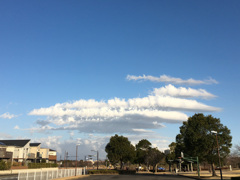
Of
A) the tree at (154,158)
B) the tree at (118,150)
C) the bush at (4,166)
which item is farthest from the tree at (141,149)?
the bush at (4,166)

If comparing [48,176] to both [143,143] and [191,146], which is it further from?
[143,143]

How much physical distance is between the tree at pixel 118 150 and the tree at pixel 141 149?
66.6 feet

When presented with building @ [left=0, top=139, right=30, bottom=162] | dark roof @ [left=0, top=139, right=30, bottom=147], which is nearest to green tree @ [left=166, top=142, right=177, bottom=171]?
building @ [left=0, top=139, right=30, bottom=162]

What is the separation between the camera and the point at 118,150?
320ft

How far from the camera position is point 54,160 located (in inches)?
4899

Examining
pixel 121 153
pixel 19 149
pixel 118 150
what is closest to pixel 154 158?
pixel 121 153

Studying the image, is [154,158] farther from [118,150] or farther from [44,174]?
[44,174]

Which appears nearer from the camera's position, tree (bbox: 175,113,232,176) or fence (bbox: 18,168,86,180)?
fence (bbox: 18,168,86,180)

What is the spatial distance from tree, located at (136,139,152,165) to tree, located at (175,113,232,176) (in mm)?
52873

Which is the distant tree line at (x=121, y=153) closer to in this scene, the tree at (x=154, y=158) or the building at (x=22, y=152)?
the tree at (x=154, y=158)

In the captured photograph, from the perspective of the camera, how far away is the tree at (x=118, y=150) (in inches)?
3839

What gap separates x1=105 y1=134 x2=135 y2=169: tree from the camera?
97.5 metres

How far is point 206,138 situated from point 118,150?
43.7 meters

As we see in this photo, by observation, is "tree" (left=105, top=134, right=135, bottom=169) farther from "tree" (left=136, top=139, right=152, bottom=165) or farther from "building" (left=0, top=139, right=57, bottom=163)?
"building" (left=0, top=139, right=57, bottom=163)
